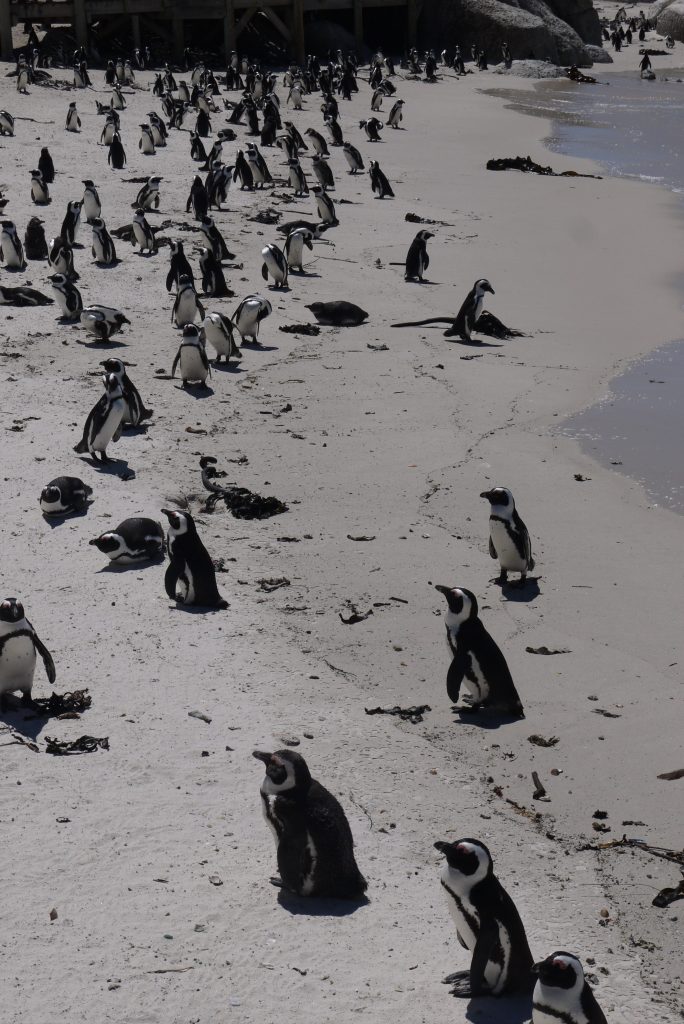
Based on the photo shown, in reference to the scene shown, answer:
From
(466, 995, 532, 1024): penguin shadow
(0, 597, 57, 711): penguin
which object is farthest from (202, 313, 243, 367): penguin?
(466, 995, 532, 1024): penguin shadow

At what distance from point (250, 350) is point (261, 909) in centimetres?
794

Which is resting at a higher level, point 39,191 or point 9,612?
point 39,191

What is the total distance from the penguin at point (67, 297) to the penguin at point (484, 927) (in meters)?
9.09

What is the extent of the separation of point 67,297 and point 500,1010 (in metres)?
9.37

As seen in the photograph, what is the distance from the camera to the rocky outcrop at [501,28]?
127 ft

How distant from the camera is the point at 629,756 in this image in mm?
5570

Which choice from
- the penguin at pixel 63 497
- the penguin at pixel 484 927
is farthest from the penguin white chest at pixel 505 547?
the penguin at pixel 484 927

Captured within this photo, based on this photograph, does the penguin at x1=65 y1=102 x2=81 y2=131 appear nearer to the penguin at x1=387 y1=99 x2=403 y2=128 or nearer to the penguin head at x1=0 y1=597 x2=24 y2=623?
the penguin at x1=387 y1=99 x2=403 y2=128

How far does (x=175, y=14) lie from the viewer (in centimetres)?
3319

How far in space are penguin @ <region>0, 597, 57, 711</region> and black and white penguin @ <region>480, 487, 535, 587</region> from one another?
8.52ft

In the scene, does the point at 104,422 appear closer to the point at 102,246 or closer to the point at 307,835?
the point at 307,835

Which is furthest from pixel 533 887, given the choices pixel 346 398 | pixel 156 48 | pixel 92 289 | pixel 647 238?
pixel 156 48

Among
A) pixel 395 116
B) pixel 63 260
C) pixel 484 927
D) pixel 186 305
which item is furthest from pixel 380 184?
pixel 484 927

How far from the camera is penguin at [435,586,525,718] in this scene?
582cm
